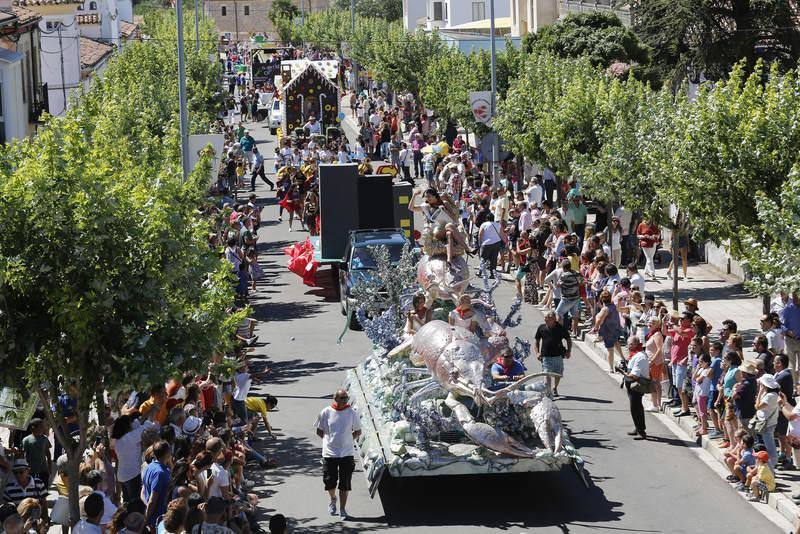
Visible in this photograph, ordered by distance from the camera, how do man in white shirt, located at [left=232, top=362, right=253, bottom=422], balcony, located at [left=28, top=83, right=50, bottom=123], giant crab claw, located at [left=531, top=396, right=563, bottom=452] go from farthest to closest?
balcony, located at [left=28, top=83, right=50, bottom=123] → man in white shirt, located at [left=232, top=362, right=253, bottom=422] → giant crab claw, located at [left=531, top=396, right=563, bottom=452]

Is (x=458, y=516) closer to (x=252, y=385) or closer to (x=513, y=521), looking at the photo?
(x=513, y=521)

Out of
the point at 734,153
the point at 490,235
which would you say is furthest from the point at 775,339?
the point at 490,235

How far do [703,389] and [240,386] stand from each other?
5930mm

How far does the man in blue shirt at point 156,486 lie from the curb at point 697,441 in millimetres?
6098

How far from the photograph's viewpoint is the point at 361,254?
89.8 feet

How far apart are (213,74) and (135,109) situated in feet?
87.3

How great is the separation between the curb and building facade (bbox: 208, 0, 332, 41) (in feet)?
510

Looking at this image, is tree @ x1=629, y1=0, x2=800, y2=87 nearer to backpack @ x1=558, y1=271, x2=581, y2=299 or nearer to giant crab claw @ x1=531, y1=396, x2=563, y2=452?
backpack @ x1=558, y1=271, x2=581, y2=299

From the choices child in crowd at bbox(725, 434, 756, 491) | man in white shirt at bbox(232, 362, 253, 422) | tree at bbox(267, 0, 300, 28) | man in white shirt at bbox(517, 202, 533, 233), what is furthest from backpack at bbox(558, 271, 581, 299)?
tree at bbox(267, 0, 300, 28)

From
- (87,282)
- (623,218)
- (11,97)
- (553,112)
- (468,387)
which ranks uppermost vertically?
(11,97)

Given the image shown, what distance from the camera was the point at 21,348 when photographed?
1309 cm

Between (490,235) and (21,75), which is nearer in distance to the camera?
(490,235)

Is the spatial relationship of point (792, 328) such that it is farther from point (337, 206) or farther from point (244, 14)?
point (244, 14)

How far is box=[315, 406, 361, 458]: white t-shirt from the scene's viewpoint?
624 inches
